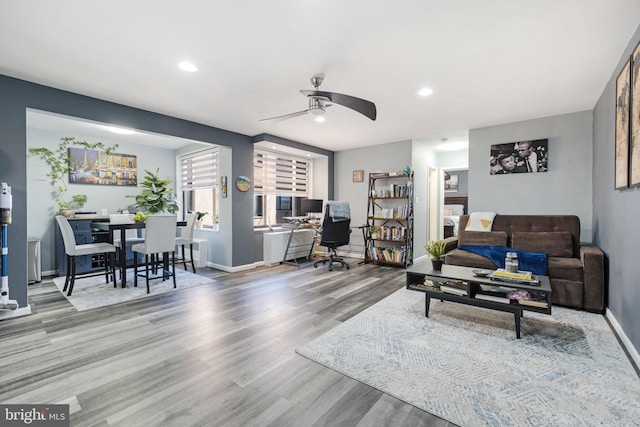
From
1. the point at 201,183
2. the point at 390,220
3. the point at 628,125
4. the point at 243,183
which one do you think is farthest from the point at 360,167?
the point at 628,125

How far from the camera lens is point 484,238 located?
3949 mm

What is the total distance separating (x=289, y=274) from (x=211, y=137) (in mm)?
2546

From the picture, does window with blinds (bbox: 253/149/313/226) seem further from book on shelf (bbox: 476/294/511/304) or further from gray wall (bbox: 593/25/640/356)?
gray wall (bbox: 593/25/640/356)

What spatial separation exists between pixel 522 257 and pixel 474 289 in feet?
3.78

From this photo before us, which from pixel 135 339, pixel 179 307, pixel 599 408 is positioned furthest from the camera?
pixel 179 307

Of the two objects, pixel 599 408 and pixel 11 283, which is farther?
pixel 11 283

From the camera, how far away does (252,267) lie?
5113mm

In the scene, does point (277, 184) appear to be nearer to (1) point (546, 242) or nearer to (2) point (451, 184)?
(1) point (546, 242)

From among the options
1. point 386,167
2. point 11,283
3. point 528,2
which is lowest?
point 11,283

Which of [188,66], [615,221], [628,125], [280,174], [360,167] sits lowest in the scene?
[615,221]

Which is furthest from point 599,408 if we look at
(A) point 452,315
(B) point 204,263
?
(B) point 204,263

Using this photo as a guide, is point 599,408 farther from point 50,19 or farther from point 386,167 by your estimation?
point 386,167

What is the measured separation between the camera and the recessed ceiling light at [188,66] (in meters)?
2.55

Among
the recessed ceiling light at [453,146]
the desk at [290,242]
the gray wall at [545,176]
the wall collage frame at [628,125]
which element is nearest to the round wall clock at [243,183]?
the desk at [290,242]
